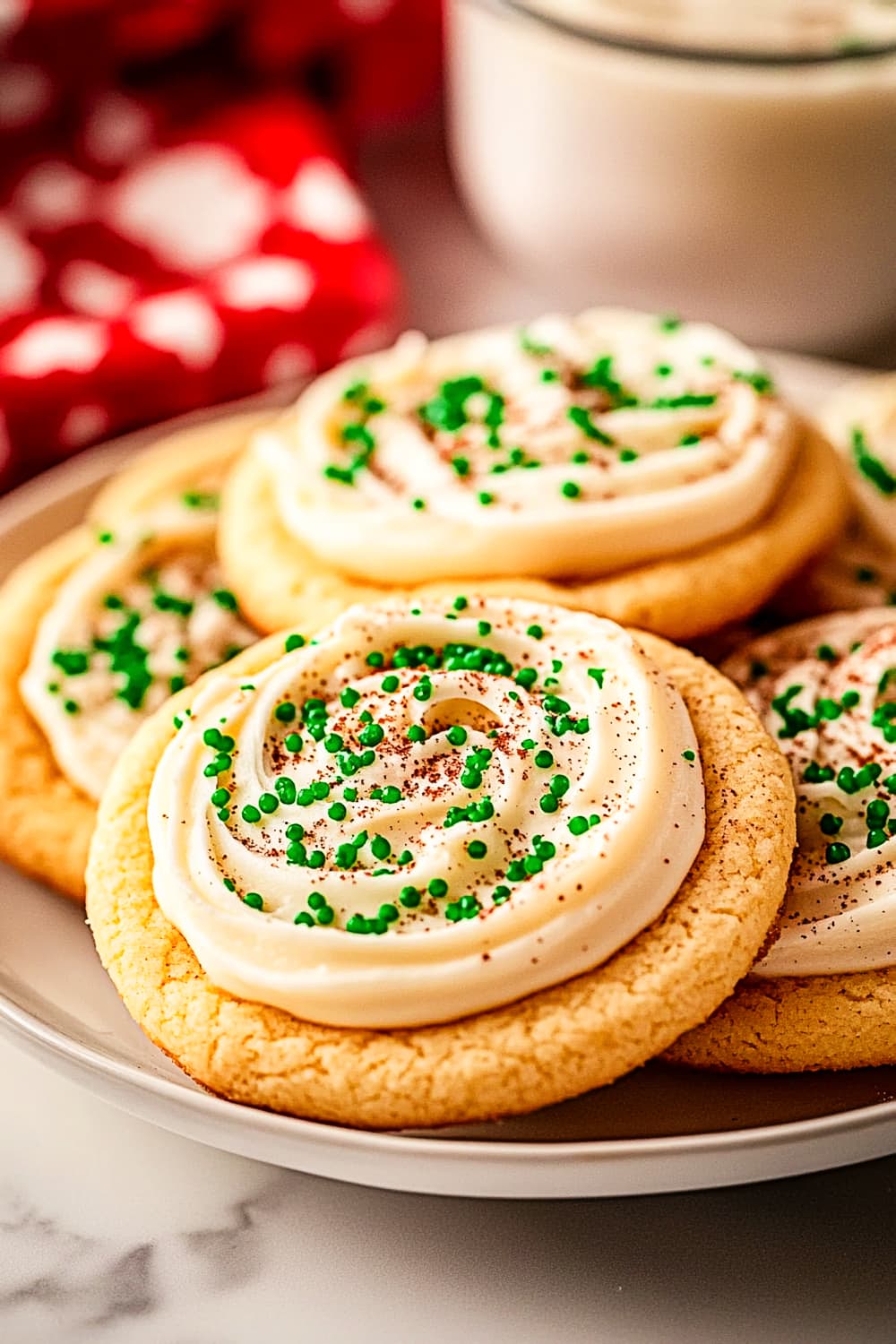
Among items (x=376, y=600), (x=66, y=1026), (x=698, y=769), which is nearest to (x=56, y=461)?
(x=376, y=600)

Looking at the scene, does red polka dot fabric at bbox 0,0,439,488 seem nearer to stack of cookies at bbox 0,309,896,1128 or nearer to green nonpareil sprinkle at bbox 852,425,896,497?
stack of cookies at bbox 0,309,896,1128

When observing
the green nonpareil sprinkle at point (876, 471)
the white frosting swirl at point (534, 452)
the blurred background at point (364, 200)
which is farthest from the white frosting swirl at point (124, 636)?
the green nonpareil sprinkle at point (876, 471)

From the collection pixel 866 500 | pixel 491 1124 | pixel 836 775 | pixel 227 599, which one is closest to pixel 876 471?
pixel 866 500

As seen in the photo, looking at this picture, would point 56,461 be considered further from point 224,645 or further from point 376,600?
point 376,600

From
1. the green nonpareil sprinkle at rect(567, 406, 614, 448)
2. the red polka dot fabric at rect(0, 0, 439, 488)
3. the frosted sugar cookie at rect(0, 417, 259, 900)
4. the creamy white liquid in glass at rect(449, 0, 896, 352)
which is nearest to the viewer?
the frosted sugar cookie at rect(0, 417, 259, 900)

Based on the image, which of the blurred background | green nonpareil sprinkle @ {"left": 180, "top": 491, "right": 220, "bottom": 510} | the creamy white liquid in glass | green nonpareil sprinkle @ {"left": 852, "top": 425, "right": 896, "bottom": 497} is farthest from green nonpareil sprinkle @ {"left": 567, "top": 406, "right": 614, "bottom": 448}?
the creamy white liquid in glass

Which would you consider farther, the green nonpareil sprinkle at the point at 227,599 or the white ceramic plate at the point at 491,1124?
the green nonpareil sprinkle at the point at 227,599

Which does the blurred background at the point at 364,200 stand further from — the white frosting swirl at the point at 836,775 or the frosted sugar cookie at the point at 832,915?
the frosted sugar cookie at the point at 832,915
